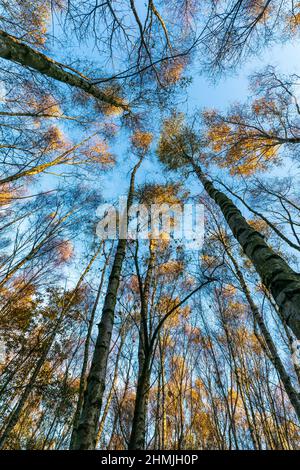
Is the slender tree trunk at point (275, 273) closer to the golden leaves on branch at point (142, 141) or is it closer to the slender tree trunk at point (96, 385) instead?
the slender tree trunk at point (96, 385)

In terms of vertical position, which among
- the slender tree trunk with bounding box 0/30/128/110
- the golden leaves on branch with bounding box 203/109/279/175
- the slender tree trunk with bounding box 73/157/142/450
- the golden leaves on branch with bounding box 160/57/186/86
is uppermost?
the golden leaves on branch with bounding box 203/109/279/175

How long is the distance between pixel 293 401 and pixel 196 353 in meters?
4.44

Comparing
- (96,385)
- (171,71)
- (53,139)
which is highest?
(53,139)

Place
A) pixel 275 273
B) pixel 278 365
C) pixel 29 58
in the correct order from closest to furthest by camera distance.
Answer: pixel 275 273, pixel 29 58, pixel 278 365

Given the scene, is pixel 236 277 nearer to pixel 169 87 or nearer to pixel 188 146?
pixel 188 146

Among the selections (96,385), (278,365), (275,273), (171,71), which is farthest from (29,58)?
(278,365)

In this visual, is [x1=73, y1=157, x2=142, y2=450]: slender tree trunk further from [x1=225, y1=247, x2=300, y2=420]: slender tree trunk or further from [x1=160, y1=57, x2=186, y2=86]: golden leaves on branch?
[x1=160, y1=57, x2=186, y2=86]: golden leaves on branch

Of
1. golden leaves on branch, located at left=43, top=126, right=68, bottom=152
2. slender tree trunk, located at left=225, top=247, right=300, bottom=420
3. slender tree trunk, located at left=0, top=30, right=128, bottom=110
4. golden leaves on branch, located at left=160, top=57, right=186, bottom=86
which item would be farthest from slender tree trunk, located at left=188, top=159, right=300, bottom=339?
golden leaves on branch, located at left=43, top=126, right=68, bottom=152

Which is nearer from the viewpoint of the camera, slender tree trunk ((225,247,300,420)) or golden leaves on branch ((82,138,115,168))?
slender tree trunk ((225,247,300,420))

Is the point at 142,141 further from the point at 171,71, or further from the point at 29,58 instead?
the point at 29,58

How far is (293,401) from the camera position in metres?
3.70

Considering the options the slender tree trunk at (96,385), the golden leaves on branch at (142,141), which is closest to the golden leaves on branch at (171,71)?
the golden leaves on branch at (142,141)

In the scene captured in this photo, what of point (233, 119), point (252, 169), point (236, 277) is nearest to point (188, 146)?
point (233, 119)
